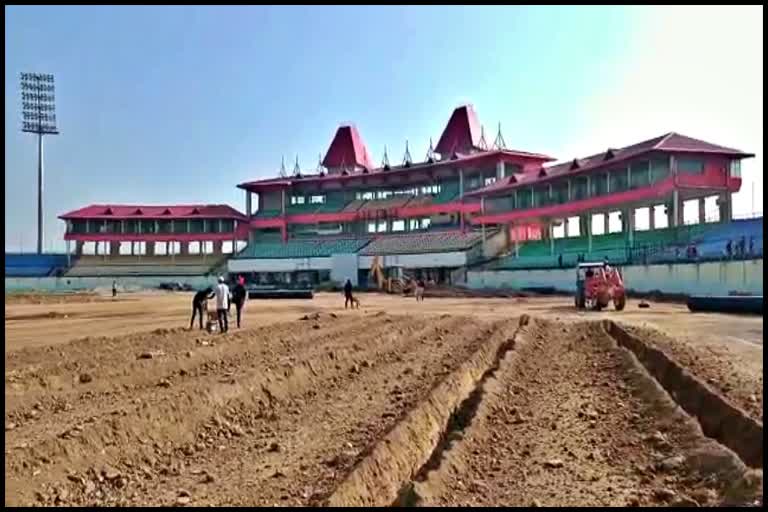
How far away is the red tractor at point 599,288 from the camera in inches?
1369

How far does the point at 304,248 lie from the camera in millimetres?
87125

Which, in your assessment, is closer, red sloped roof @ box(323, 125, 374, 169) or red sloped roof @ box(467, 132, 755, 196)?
red sloped roof @ box(467, 132, 755, 196)

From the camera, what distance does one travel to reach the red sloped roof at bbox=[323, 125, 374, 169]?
11125cm

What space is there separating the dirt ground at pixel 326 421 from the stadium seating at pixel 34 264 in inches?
3053

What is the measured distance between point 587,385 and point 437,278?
196 ft

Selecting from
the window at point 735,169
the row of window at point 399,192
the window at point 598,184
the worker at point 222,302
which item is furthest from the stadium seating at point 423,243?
the worker at point 222,302

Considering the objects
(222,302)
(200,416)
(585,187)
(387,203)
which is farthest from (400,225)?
(200,416)

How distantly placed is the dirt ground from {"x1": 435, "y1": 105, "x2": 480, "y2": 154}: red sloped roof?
3266 inches

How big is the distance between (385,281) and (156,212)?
4297 cm

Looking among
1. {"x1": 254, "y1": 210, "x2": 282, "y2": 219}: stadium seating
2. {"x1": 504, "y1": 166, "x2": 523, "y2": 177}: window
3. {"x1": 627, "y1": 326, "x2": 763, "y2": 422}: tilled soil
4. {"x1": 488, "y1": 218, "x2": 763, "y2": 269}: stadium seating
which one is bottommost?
{"x1": 627, "y1": 326, "x2": 763, "y2": 422}: tilled soil

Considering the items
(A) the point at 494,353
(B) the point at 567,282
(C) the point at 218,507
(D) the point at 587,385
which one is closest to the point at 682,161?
(B) the point at 567,282

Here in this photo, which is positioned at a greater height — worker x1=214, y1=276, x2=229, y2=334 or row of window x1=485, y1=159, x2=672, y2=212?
row of window x1=485, y1=159, x2=672, y2=212

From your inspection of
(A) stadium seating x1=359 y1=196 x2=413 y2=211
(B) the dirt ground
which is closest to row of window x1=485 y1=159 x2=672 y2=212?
(A) stadium seating x1=359 y1=196 x2=413 y2=211

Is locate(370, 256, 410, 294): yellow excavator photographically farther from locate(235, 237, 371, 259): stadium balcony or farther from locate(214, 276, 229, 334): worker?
locate(214, 276, 229, 334): worker
